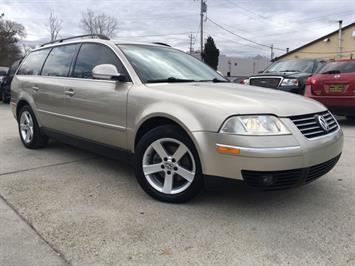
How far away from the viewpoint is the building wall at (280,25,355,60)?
33.0 m

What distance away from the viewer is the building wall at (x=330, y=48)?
3303cm

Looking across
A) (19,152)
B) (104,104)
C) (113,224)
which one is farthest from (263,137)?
(19,152)

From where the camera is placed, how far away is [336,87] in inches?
311

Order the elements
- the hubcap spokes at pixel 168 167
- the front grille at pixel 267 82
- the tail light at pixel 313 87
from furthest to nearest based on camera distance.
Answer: the front grille at pixel 267 82
the tail light at pixel 313 87
the hubcap spokes at pixel 168 167

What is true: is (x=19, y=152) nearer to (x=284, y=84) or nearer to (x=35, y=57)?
(x=35, y=57)

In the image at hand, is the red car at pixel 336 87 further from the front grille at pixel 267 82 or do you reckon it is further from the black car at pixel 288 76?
the front grille at pixel 267 82

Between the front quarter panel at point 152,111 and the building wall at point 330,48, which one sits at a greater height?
the building wall at point 330,48

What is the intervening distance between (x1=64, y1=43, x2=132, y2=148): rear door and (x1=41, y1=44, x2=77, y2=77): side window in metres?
0.23

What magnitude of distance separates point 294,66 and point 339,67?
6.50 ft

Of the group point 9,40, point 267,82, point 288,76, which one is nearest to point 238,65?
point 9,40

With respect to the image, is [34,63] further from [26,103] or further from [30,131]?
[30,131]

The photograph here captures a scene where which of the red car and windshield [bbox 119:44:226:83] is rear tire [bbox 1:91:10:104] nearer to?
the red car

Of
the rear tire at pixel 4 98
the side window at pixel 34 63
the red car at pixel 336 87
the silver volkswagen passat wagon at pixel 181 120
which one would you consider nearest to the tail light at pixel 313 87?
the red car at pixel 336 87

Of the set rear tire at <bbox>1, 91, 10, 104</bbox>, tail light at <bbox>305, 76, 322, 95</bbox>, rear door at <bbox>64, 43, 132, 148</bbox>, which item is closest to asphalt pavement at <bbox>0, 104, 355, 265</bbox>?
rear door at <bbox>64, 43, 132, 148</bbox>
